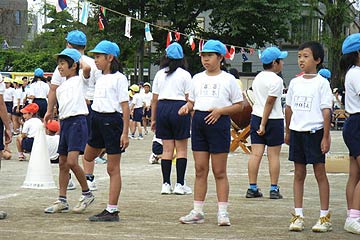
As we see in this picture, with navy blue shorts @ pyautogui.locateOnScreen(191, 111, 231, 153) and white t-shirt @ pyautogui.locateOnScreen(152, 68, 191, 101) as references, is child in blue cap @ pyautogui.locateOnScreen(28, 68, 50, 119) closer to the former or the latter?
white t-shirt @ pyautogui.locateOnScreen(152, 68, 191, 101)

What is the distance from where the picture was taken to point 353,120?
7941mm

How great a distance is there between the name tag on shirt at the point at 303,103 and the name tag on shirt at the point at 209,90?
83 cm

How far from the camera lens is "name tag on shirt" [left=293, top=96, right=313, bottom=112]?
802 cm

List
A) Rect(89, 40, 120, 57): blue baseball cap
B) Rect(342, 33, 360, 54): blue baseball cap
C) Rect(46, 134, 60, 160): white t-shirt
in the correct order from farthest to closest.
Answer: Rect(46, 134, 60, 160): white t-shirt < Rect(89, 40, 120, 57): blue baseball cap < Rect(342, 33, 360, 54): blue baseball cap

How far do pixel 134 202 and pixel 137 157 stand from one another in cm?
782

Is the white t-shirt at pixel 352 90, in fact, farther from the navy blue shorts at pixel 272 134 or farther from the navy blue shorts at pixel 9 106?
the navy blue shorts at pixel 9 106

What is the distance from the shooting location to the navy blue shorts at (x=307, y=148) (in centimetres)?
797

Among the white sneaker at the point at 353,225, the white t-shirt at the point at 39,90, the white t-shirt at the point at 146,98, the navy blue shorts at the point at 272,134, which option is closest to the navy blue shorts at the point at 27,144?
the white t-shirt at the point at 39,90

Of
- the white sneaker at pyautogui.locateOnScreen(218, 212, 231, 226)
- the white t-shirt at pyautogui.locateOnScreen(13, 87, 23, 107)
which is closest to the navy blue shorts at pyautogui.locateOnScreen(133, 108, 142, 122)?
the white t-shirt at pyautogui.locateOnScreen(13, 87, 23, 107)

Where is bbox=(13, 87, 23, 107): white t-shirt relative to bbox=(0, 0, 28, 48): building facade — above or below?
below

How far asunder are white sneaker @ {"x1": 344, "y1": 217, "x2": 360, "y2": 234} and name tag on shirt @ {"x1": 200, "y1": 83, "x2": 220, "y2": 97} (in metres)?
1.84

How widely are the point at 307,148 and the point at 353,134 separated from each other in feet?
1.52

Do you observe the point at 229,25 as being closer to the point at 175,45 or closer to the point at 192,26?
the point at 192,26

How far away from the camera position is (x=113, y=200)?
8492mm
